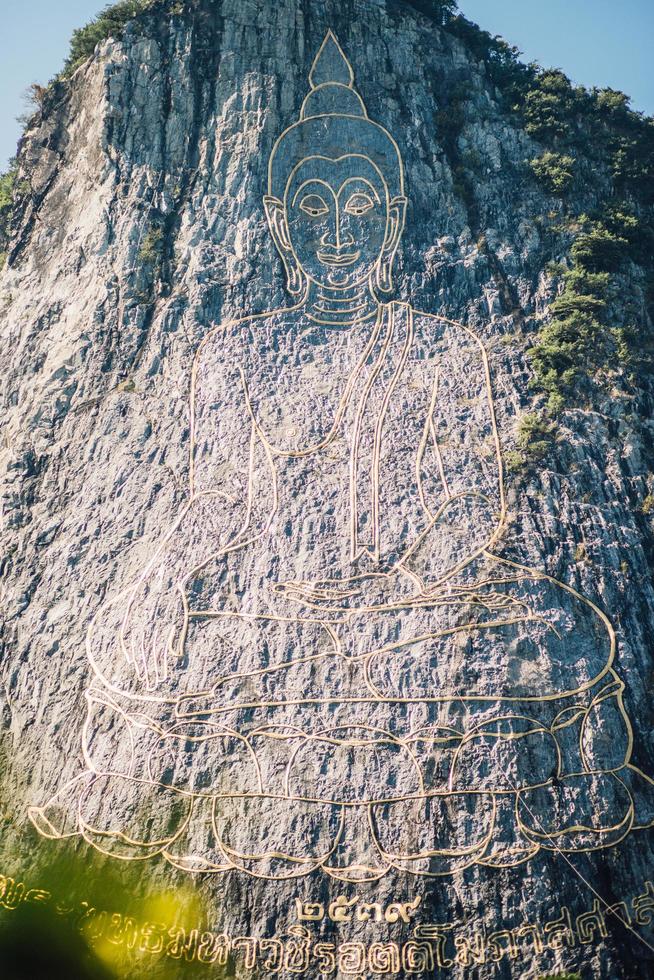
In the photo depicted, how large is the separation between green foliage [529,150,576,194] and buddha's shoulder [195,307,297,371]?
385 cm

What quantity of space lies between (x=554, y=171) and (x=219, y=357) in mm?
5014

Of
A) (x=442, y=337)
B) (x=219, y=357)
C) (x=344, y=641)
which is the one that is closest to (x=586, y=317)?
(x=442, y=337)

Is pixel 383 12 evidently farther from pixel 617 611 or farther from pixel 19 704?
pixel 19 704

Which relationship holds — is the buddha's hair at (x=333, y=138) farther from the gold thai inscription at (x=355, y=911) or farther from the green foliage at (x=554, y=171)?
the gold thai inscription at (x=355, y=911)

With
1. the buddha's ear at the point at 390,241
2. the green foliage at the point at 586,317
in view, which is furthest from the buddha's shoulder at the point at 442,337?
the green foliage at the point at 586,317

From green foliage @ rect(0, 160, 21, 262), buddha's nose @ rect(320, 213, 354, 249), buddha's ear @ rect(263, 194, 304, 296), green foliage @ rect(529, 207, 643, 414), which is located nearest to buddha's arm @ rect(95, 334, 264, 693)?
buddha's ear @ rect(263, 194, 304, 296)

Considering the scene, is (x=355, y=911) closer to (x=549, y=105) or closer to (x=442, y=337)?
(x=442, y=337)

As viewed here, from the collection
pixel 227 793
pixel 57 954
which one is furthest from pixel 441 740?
pixel 57 954

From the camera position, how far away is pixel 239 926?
6887 mm

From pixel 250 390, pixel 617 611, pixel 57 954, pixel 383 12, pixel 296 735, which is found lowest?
pixel 57 954

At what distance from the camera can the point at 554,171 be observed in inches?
422

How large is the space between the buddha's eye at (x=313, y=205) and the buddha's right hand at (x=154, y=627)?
460 centimetres

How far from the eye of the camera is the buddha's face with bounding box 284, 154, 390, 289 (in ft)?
32.3

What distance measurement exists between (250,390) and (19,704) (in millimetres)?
4051
